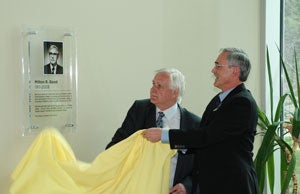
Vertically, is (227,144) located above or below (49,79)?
below

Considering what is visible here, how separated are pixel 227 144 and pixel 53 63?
4.01 ft

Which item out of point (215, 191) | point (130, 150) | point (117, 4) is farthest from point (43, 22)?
point (215, 191)

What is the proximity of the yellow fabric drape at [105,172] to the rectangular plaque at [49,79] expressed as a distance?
13.9 inches

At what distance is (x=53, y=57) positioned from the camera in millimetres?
2887

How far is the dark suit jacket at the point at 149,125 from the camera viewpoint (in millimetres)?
2787

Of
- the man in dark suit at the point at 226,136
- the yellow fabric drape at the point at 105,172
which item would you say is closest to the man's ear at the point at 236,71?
the man in dark suit at the point at 226,136

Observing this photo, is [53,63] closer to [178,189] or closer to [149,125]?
[149,125]

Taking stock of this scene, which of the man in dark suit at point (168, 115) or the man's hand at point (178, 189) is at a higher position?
the man in dark suit at point (168, 115)

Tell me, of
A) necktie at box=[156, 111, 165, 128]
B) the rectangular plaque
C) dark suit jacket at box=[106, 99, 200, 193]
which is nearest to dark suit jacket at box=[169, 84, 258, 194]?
dark suit jacket at box=[106, 99, 200, 193]

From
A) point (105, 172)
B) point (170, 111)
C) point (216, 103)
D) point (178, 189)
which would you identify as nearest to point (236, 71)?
point (216, 103)

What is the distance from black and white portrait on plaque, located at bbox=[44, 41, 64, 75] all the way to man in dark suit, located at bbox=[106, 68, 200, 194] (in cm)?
56

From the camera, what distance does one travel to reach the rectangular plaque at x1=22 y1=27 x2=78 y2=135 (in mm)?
2781

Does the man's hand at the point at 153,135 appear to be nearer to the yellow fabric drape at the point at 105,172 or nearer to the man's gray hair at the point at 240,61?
the yellow fabric drape at the point at 105,172

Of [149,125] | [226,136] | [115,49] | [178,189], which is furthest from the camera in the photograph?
[115,49]
